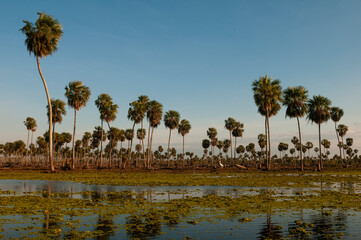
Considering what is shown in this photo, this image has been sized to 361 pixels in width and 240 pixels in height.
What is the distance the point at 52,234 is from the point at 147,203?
31.7 feet

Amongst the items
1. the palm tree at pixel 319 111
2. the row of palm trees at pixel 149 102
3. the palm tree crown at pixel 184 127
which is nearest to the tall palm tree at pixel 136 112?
the row of palm trees at pixel 149 102

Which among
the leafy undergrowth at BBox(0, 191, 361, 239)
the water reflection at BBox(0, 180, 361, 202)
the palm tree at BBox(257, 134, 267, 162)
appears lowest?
the water reflection at BBox(0, 180, 361, 202)

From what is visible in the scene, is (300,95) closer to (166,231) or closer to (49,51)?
(49,51)

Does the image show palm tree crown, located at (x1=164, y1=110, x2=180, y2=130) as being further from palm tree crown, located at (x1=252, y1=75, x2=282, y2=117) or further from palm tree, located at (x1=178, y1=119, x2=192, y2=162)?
palm tree crown, located at (x1=252, y1=75, x2=282, y2=117)

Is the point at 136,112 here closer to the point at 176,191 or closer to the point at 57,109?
the point at 57,109

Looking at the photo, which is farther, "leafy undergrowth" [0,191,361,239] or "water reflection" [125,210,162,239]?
"leafy undergrowth" [0,191,361,239]

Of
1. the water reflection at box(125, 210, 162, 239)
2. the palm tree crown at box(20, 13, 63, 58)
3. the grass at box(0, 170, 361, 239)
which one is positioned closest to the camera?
the water reflection at box(125, 210, 162, 239)

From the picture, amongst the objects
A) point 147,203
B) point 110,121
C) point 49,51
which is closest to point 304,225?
point 147,203

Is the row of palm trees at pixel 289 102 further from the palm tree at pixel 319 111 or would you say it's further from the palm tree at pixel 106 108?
the palm tree at pixel 106 108

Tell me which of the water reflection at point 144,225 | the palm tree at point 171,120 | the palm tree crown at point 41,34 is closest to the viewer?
the water reflection at point 144,225

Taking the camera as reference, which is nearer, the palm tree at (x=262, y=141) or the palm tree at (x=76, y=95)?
the palm tree at (x=76, y=95)

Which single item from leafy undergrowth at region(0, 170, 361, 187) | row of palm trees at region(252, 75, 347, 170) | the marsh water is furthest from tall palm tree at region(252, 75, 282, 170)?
the marsh water

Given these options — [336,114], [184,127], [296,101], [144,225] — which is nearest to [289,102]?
[296,101]

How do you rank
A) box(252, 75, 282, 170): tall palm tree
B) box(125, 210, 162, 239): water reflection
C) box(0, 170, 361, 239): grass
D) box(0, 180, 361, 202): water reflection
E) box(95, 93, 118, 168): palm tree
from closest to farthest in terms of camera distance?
1. box(125, 210, 162, 239): water reflection
2. box(0, 170, 361, 239): grass
3. box(0, 180, 361, 202): water reflection
4. box(252, 75, 282, 170): tall palm tree
5. box(95, 93, 118, 168): palm tree
